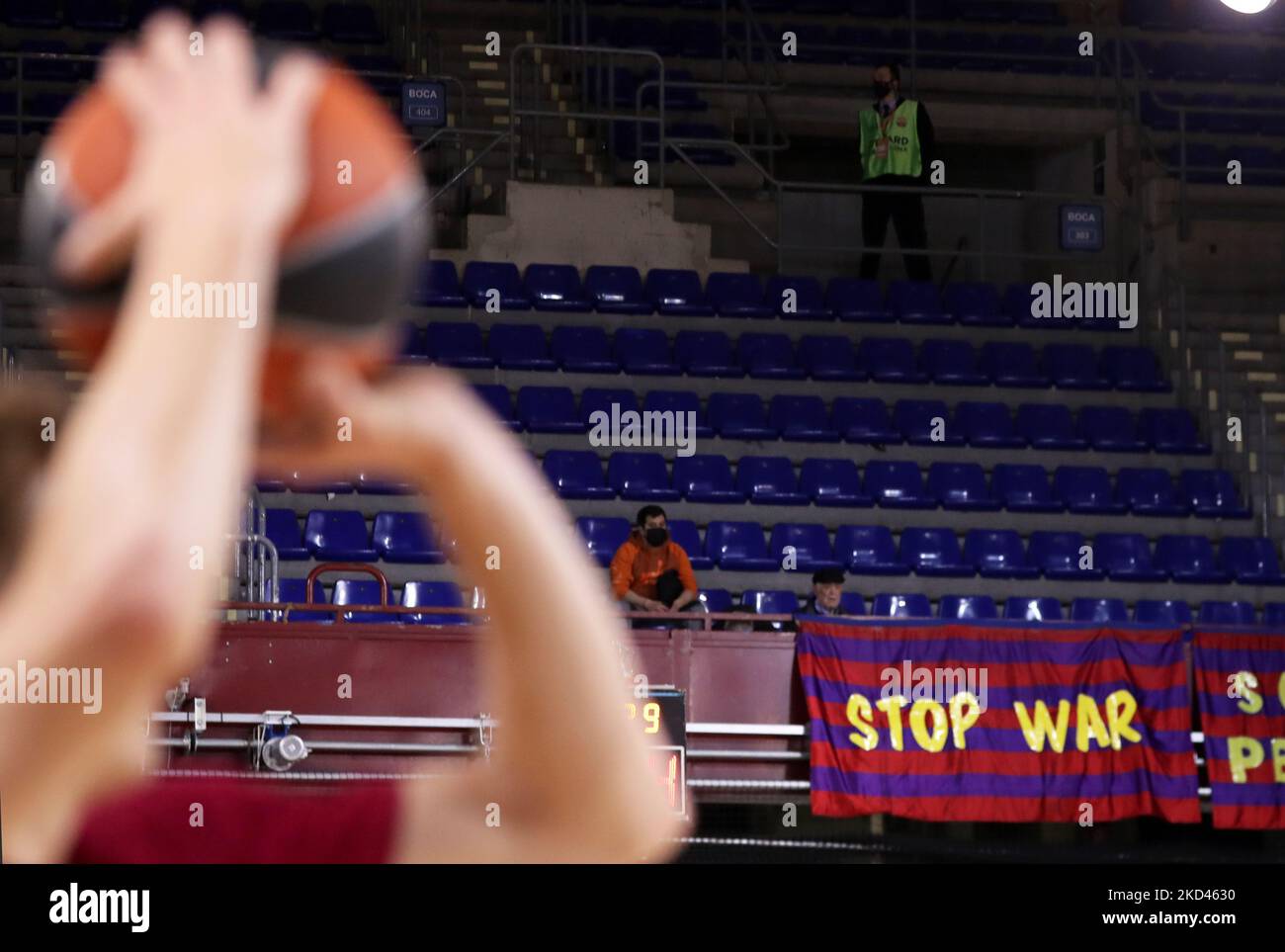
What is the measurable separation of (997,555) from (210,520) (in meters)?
10.5

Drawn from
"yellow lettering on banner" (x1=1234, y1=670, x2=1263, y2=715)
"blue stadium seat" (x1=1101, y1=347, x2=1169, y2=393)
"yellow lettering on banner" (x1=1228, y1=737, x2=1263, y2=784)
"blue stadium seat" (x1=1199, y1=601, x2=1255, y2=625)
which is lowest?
"yellow lettering on banner" (x1=1228, y1=737, x2=1263, y2=784)

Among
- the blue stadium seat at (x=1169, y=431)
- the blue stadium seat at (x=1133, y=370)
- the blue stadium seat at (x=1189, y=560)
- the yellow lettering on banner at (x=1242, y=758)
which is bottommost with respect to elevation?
the yellow lettering on banner at (x=1242, y=758)

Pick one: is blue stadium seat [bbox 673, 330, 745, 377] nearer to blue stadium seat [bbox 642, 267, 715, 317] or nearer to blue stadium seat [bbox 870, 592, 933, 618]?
blue stadium seat [bbox 642, 267, 715, 317]

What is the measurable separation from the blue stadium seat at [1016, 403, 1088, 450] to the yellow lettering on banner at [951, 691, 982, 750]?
378cm

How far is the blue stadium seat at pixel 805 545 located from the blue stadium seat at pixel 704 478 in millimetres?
408

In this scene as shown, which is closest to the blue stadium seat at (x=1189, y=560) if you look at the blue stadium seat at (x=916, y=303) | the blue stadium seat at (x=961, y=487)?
the blue stadium seat at (x=961, y=487)

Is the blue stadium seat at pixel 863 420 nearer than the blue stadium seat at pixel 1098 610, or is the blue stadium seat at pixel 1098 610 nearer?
the blue stadium seat at pixel 1098 610

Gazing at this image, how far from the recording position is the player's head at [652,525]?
8531mm

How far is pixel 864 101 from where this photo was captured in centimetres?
1392

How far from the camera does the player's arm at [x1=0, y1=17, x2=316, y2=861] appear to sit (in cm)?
49

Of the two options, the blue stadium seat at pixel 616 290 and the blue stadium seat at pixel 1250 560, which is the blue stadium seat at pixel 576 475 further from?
the blue stadium seat at pixel 1250 560

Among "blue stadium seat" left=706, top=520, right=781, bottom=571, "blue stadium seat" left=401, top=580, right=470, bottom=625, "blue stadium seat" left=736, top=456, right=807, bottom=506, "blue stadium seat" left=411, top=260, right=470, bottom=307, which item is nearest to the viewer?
"blue stadium seat" left=401, top=580, right=470, bottom=625

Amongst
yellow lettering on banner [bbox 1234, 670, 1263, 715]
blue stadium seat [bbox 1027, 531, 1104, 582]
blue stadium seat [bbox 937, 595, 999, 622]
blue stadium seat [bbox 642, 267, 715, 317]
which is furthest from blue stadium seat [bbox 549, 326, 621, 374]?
yellow lettering on banner [bbox 1234, 670, 1263, 715]
